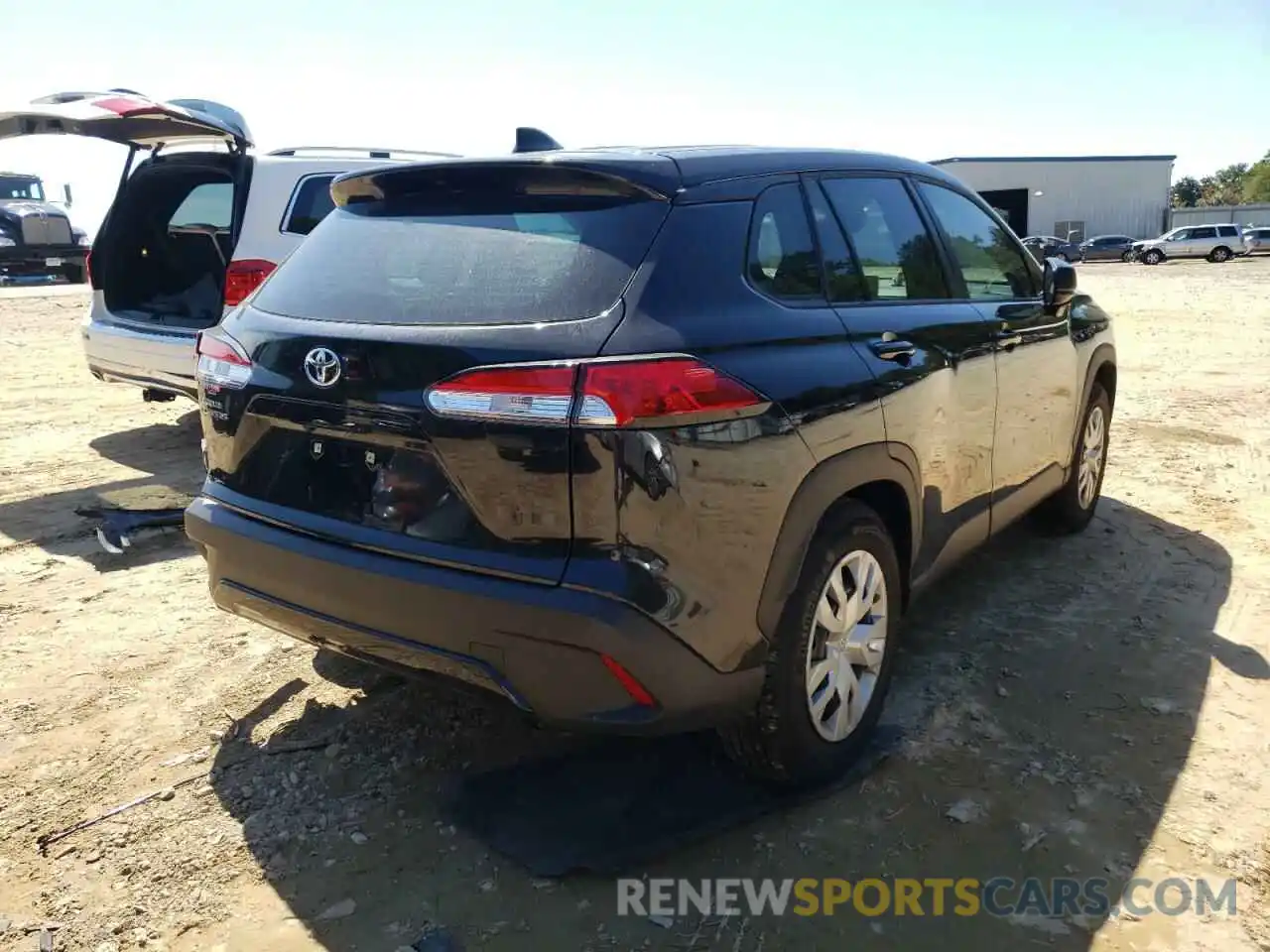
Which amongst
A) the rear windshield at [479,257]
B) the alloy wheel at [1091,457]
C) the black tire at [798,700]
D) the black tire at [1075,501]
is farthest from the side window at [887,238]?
the alloy wheel at [1091,457]

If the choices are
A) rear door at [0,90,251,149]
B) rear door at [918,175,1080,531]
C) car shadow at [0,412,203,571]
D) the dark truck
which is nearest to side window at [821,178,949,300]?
rear door at [918,175,1080,531]

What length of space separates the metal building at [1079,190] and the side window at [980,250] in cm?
5639

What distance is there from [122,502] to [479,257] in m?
3.93

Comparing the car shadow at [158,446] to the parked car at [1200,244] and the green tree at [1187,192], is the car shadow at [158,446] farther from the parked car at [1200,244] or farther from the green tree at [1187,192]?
the green tree at [1187,192]

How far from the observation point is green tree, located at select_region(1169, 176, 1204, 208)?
89.9 meters

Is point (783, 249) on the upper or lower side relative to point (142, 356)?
upper

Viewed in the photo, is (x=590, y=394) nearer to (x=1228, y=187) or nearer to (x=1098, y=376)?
(x=1098, y=376)

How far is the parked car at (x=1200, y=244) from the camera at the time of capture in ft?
135

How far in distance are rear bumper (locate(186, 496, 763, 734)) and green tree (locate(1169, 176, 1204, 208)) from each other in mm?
100844

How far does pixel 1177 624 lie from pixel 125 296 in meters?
6.76

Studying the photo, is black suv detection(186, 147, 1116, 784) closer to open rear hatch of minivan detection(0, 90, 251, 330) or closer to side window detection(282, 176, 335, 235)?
side window detection(282, 176, 335, 235)

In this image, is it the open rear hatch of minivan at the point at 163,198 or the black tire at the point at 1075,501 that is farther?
the open rear hatch of minivan at the point at 163,198

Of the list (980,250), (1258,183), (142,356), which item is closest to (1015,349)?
(980,250)

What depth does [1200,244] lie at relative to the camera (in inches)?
1635
